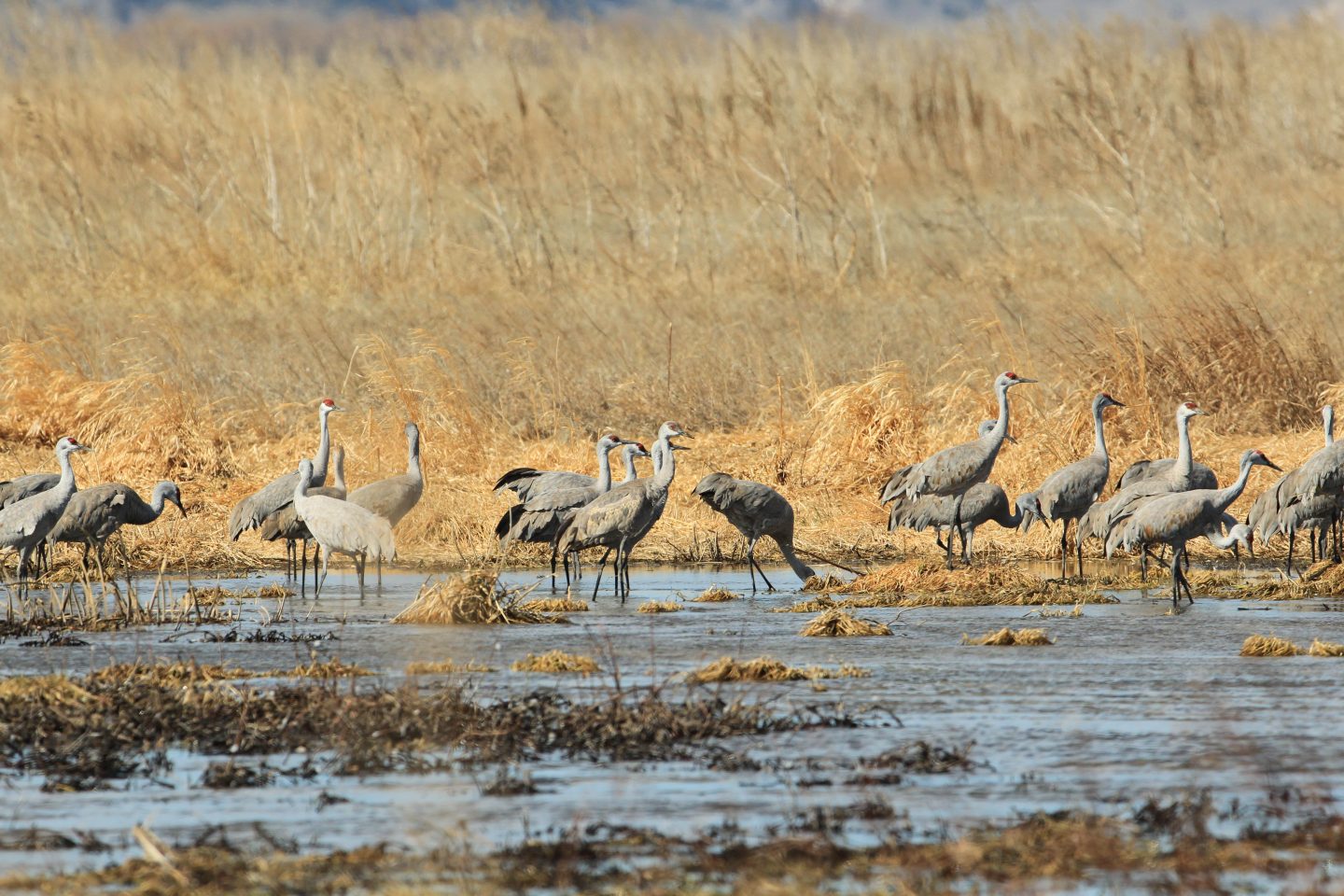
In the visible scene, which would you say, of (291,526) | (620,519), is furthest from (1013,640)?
(291,526)

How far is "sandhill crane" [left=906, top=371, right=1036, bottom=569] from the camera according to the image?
48.5 feet

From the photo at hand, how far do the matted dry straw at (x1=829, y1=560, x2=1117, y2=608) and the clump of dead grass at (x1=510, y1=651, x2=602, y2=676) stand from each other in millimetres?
3578

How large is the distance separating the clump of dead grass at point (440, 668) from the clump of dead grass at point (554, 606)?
7.59ft

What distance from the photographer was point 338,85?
28.7 meters

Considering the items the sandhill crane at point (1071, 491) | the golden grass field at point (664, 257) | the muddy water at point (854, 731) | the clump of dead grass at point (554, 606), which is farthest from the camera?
the golden grass field at point (664, 257)

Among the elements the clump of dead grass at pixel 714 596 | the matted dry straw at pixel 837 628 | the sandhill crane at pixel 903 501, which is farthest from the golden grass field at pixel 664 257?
the matted dry straw at pixel 837 628

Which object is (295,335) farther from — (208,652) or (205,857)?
(205,857)

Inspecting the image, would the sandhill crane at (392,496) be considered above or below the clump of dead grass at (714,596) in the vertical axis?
above

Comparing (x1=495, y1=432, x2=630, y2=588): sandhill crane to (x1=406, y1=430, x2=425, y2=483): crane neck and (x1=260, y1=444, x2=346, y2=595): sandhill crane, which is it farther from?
(x1=260, y1=444, x2=346, y2=595): sandhill crane

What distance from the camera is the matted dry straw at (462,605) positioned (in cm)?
1152

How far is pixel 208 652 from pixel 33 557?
613 centimetres

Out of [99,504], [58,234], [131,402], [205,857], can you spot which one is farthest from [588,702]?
[58,234]

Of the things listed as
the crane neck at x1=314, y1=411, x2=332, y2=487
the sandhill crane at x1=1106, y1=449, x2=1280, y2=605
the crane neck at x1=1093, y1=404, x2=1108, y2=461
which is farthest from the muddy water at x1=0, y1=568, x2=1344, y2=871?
the crane neck at x1=314, y1=411, x2=332, y2=487

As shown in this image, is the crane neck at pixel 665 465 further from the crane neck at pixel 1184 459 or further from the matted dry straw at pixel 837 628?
the crane neck at pixel 1184 459
